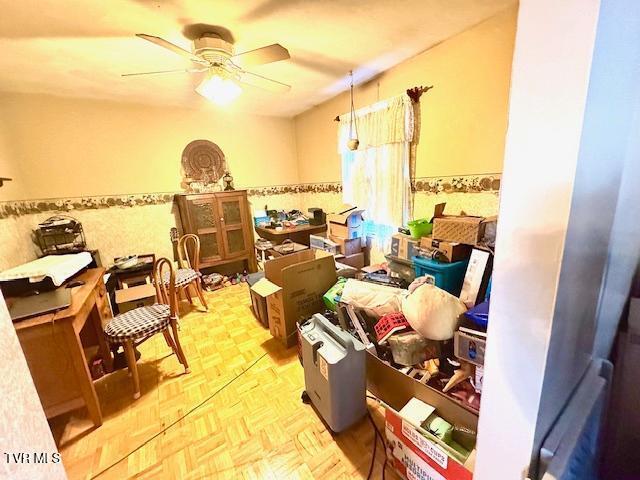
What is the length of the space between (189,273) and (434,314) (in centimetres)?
242

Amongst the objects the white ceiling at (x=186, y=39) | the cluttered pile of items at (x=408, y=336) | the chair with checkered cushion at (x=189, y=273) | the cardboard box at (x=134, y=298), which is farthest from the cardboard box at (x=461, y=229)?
the cardboard box at (x=134, y=298)

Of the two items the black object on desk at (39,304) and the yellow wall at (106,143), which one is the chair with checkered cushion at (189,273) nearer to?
the yellow wall at (106,143)

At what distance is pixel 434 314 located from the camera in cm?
136

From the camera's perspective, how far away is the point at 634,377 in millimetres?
796

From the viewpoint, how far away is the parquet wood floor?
48.7 inches

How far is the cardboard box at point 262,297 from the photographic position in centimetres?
206

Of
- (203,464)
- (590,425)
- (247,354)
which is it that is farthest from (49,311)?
(590,425)

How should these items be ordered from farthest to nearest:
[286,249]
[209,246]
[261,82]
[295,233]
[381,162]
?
[295,233] → [209,246] → [286,249] → [381,162] → [261,82]

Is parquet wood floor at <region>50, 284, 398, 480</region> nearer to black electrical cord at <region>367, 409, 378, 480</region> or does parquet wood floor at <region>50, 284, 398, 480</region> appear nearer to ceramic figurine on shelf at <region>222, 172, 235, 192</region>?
black electrical cord at <region>367, 409, 378, 480</region>

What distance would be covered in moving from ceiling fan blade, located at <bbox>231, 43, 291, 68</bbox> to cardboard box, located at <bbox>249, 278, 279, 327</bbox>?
5.54ft

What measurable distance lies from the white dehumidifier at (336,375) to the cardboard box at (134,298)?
1.82m

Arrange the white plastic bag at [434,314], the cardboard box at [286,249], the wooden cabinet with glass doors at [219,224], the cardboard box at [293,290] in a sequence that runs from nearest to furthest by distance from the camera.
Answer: the white plastic bag at [434,314] < the cardboard box at [293,290] < the cardboard box at [286,249] < the wooden cabinet with glass doors at [219,224]

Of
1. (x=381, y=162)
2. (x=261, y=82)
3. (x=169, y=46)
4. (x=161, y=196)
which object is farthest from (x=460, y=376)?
(x=161, y=196)

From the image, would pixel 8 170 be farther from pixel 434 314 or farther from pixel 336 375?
pixel 434 314
